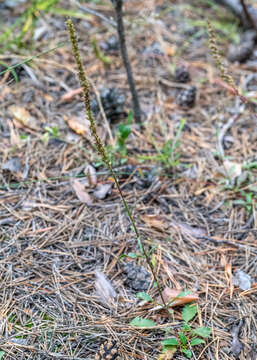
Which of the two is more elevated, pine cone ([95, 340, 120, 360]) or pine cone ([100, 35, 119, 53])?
pine cone ([100, 35, 119, 53])

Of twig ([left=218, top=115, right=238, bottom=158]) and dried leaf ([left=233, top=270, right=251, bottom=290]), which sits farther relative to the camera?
twig ([left=218, top=115, right=238, bottom=158])

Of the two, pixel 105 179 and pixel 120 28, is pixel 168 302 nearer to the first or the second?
pixel 105 179

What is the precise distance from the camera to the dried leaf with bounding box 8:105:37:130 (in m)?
2.34

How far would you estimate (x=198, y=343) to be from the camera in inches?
52.4

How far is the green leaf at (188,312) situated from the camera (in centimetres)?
144

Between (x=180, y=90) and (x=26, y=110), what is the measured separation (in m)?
1.24

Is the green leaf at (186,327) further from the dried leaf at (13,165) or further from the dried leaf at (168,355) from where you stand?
the dried leaf at (13,165)

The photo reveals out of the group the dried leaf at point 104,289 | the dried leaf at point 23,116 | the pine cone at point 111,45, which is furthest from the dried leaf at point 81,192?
the pine cone at point 111,45

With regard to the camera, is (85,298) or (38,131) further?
(38,131)

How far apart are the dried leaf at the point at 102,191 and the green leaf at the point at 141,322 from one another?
778 millimetres

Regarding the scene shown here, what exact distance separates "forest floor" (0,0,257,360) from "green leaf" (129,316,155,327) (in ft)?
0.11

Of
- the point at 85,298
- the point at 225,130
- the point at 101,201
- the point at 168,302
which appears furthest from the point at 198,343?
the point at 225,130

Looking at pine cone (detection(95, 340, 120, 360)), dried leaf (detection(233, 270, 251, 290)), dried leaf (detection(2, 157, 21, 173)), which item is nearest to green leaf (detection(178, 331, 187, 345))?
pine cone (detection(95, 340, 120, 360))

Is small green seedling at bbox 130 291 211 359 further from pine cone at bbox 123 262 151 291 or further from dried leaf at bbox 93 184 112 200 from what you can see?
dried leaf at bbox 93 184 112 200
